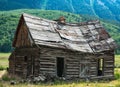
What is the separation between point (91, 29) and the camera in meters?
35.8

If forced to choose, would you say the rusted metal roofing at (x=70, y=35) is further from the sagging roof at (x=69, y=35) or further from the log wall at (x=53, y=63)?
the log wall at (x=53, y=63)

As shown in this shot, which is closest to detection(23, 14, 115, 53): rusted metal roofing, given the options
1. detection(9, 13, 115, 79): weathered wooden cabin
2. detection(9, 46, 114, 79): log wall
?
detection(9, 13, 115, 79): weathered wooden cabin

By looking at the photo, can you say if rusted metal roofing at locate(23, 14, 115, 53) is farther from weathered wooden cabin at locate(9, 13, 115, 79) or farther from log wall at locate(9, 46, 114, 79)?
log wall at locate(9, 46, 114, 79)

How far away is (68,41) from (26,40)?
162 inches

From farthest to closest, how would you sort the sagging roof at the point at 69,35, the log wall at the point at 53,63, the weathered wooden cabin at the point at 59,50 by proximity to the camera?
1. the sagging roof at the point at 69,35
2. the weathered wooden cabin at the point at 59,50
3. the log wall at the point at 53,63

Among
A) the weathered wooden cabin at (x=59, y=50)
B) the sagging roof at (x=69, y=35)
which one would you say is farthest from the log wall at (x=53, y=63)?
the sagging roof at (x=69, y=35)

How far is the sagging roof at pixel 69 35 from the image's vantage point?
1163 inches

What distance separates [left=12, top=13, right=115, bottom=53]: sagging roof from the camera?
1163 inches

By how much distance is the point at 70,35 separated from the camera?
33.0 m

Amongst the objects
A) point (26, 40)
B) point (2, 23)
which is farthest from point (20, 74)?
point (2, 23)

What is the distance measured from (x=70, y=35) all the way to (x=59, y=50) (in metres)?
3.75

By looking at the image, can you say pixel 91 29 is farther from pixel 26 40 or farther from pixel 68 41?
pixel 26 40

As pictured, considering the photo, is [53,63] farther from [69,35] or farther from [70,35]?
[70,35]

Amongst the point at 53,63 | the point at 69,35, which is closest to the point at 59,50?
the point at 53,63
